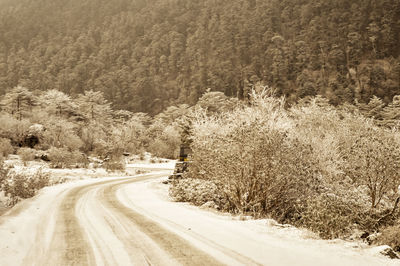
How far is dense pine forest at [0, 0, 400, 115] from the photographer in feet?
253

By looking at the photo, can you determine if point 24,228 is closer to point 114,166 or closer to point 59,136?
point 114,166

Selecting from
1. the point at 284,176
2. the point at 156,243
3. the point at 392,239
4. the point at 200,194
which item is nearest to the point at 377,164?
the point at 284,176

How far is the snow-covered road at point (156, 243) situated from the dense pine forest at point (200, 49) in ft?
211

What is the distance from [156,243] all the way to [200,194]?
6.31m

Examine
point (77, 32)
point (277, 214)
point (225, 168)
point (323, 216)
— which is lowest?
point (277, 214)

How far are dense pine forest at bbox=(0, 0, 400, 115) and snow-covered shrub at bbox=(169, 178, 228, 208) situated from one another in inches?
2332

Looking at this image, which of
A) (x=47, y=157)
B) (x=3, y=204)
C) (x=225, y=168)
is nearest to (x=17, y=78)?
(x=47, y=157)

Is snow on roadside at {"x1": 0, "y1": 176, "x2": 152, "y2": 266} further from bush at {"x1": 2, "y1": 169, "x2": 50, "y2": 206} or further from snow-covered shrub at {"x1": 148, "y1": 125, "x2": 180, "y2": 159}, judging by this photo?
snow-covered shrub at {"x1": 148, "y1": 125, "x2": 180, "y2": 159}

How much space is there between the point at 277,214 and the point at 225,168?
2642mm

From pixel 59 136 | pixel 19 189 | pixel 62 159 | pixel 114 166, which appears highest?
pixel 59 136

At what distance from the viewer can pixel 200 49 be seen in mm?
112562

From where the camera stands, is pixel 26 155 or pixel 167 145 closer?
pixel 26 155

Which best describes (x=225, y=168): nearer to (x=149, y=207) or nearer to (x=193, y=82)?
(x=149, y=207)

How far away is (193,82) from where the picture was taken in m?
96.3
